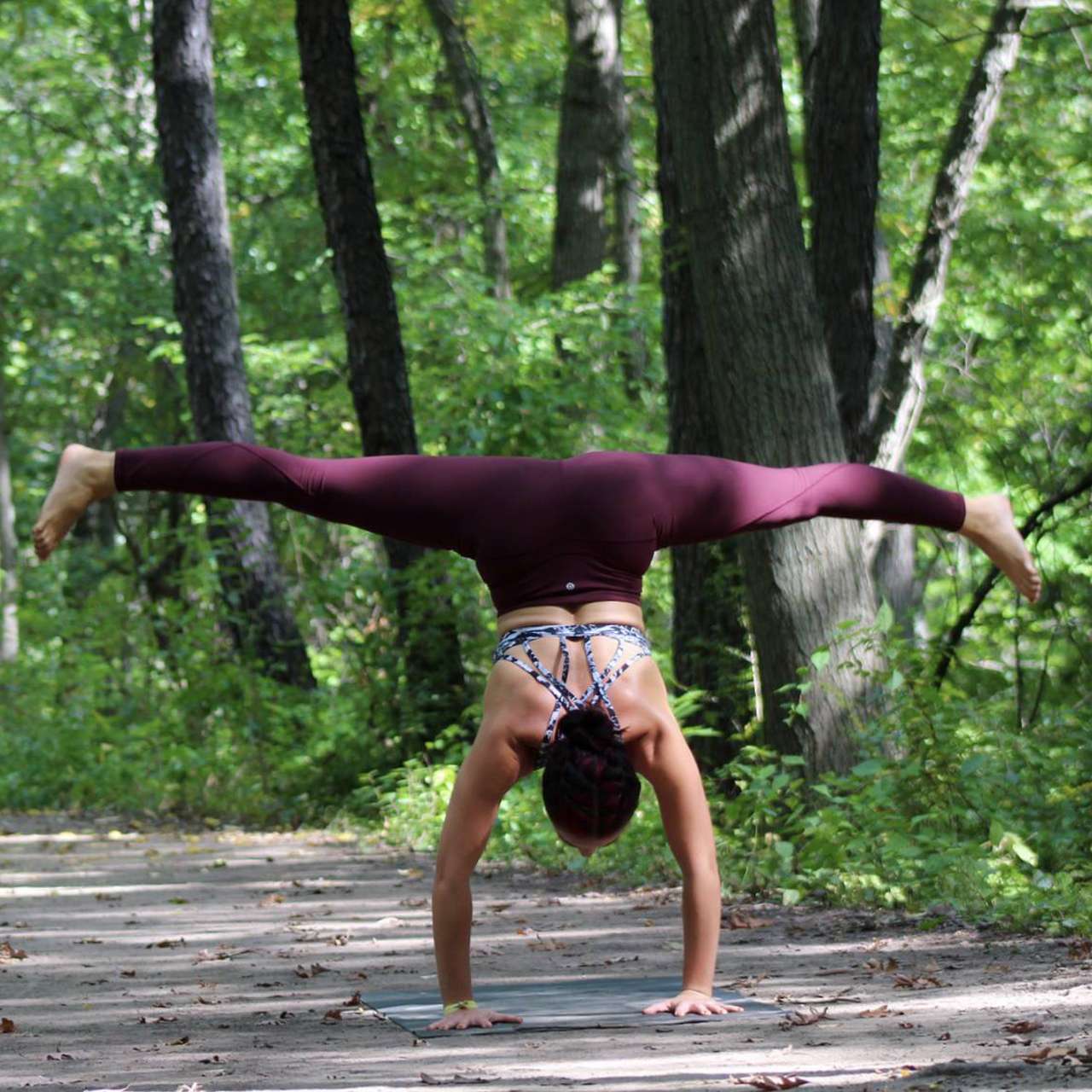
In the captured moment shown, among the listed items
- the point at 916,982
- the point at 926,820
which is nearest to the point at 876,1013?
the point at 916,982

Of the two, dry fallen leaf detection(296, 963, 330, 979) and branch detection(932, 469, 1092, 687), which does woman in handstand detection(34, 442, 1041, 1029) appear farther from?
branch detection(932, 469, 1092, 687)

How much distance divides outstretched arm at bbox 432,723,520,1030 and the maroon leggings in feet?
1.79

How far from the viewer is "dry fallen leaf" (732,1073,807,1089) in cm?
452

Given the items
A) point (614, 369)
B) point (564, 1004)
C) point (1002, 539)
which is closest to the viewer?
point (1002, 539)

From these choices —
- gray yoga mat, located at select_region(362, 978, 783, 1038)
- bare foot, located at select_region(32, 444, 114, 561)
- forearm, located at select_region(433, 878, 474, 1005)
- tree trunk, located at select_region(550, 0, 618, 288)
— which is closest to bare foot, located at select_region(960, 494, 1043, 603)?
gray yoga mat, located at select_region(362, 978, 783, 1038)

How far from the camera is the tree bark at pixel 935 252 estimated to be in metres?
12.2

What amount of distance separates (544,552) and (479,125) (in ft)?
65.2

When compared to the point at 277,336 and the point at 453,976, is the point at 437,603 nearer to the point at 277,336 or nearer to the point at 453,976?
the point at 453,976

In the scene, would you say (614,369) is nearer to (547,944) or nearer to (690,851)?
(547,944)

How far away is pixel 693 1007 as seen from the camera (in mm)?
5910

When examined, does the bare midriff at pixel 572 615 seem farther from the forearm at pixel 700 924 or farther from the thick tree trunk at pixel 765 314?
the thick tree trunk at pixel 765 314

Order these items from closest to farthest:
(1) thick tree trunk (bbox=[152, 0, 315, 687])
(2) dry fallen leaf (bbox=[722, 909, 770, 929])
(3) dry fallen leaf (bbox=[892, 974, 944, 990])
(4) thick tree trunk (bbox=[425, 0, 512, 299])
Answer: (3) dry fallen leaf (bbox=[892, 974, 944, 990]) → (2) dry fallen leaf (bbox=[722, 909, 770, 929]) → (1) thick tree trunk (bbox=[152, 0, 315, 687]) → (4) thick tree trunk (bbox=[425, 0, 512, 299])

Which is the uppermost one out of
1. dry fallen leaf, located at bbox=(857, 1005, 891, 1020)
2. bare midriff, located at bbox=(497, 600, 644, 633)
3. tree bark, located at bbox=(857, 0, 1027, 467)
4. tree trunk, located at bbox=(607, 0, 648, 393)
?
tree trunk, located at bbox=(607, 0, 648, 393)

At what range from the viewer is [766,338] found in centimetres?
1038
